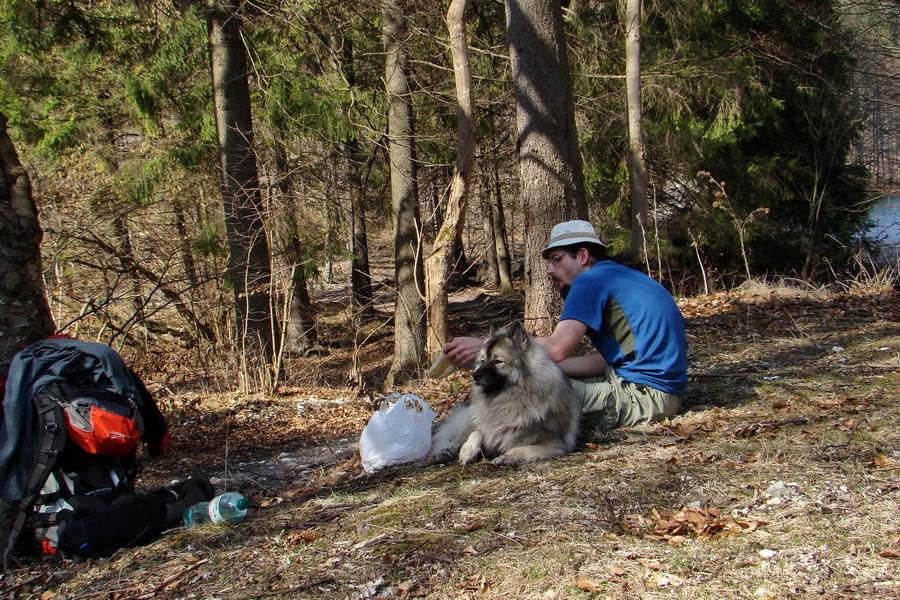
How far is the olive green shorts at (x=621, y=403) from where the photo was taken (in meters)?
Result: 4.88

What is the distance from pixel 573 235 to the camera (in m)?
4.98

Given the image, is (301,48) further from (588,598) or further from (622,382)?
(588,598)

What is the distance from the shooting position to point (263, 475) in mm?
5910

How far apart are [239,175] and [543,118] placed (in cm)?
573

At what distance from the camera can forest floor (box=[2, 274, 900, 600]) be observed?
272 cm

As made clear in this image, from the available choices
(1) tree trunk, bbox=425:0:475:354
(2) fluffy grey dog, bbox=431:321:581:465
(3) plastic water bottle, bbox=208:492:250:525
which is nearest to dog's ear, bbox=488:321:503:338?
(2) fluffy grey dog, bbox=431:321:581:465

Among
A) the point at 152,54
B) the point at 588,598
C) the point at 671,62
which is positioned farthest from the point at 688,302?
the point at 152,54

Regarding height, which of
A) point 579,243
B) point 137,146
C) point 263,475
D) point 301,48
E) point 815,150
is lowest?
point 263,475

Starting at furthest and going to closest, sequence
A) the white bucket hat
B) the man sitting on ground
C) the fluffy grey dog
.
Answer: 1. the white bucket hat
2. the man sitting on ground
3. the fluffy grey dog

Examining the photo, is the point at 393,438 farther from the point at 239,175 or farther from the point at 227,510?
the point at 239,175

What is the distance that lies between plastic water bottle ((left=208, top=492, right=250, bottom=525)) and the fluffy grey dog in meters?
1.52

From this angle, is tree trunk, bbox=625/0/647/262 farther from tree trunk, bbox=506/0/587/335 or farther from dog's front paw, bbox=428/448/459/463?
dog's front paw, bbox=428/448/459/463

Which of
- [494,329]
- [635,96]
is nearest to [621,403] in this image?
[494,329]

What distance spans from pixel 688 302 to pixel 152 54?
10879mm
